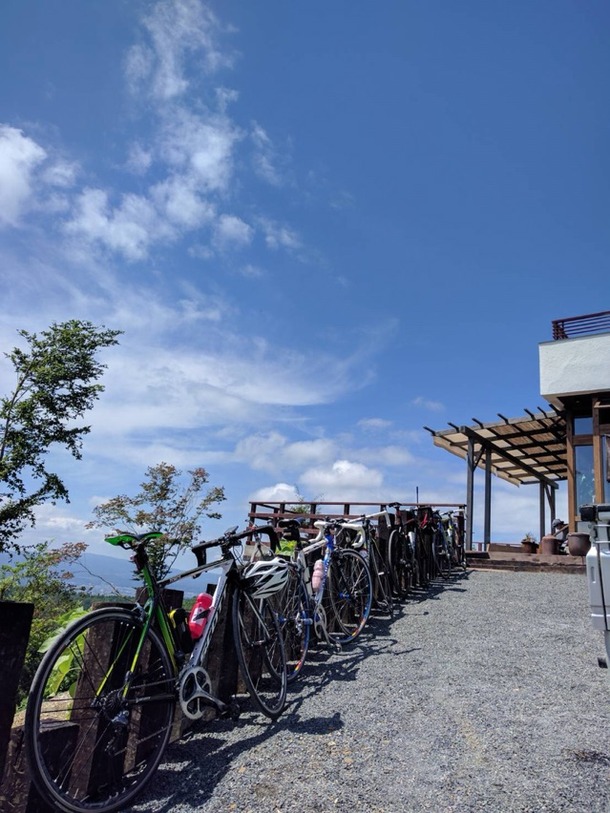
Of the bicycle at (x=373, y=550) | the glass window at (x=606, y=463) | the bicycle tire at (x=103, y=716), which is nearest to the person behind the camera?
the bicycle tire at (x=103, y=716)

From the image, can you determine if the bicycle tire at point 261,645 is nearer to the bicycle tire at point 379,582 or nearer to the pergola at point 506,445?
the bicycle tire at point 379,582

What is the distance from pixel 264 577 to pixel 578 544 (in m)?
10.4

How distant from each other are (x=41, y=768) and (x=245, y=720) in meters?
1.56

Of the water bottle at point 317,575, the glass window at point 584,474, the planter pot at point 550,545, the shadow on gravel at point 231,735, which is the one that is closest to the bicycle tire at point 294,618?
the shadow on gravel at point 231,735

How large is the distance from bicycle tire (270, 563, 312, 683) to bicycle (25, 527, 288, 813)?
3.20 feet

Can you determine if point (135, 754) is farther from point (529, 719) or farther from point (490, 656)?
point (490, 656)

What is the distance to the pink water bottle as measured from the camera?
9.10 ft

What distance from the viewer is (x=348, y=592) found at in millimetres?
5227

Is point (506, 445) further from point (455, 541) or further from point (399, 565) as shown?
point (399, 565)

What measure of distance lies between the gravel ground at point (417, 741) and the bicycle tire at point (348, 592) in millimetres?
230

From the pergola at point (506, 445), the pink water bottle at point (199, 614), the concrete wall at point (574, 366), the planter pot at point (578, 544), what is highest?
the concrete wall at point (574, 366)

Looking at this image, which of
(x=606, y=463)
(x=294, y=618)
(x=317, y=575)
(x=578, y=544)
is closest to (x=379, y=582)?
(x=317, y=575)

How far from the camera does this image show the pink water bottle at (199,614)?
2773 millimetres

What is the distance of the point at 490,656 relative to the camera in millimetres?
4566
